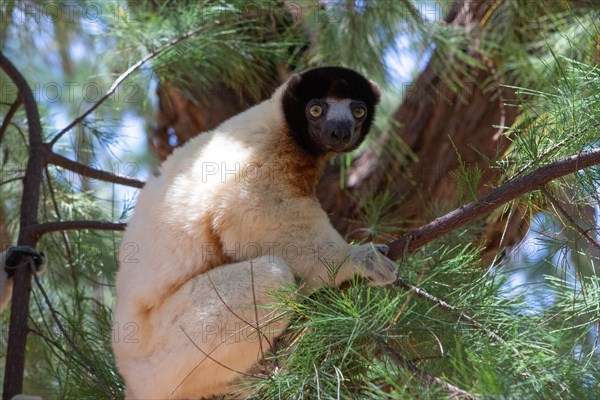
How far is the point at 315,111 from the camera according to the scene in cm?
366

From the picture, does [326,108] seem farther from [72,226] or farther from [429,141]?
[429,141]

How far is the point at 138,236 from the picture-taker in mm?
3426

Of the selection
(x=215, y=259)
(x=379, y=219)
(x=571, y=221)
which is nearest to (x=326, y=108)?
(x=215, y=259)

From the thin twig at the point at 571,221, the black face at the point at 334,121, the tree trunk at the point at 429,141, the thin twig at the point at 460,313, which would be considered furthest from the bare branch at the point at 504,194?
the tree trunk at the point at 429,141

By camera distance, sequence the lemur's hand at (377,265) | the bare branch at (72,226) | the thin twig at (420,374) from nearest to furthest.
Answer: the thin twig at (420,374)
the lemur's hand at (377,265)
the bare branch at (72,226)

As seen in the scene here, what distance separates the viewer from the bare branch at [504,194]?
8.02 ft

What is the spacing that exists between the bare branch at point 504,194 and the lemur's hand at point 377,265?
19 cm

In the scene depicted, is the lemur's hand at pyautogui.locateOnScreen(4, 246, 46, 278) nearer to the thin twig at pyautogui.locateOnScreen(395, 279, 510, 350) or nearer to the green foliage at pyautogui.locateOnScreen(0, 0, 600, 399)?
the green foliage at pyautogui.locateOnScreen(0, 0, 600, 399)

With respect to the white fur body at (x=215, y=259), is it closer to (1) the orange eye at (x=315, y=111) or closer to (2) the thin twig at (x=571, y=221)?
(1) the orange eye at (x=315, y=111)

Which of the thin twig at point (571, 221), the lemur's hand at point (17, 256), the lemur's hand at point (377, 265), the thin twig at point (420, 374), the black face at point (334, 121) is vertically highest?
the black face at point (334, 121)

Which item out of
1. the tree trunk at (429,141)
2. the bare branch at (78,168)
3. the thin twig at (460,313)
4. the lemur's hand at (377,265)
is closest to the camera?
the thin twig at (460,313)

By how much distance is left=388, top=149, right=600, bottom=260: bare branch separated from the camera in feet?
8.02

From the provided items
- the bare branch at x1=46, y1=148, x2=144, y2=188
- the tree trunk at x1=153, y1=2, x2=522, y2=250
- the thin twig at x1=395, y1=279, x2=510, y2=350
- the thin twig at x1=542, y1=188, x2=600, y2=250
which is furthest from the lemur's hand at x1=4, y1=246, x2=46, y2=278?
the thin twig at x1=542, y1=188, x2=600, y2=250

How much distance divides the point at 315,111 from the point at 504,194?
1360 millimetres
